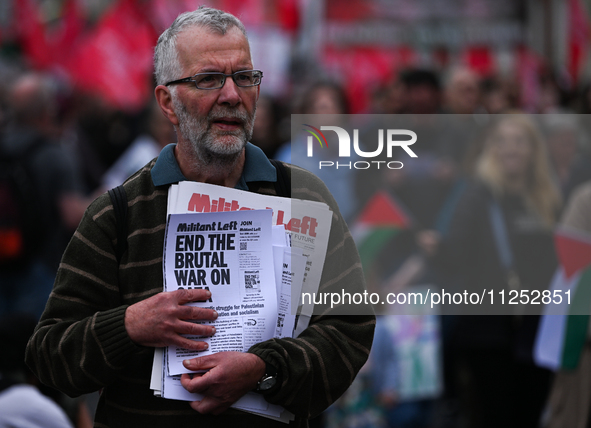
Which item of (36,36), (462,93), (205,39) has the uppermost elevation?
(36,36)

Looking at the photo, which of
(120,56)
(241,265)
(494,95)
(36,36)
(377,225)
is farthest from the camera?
(36,36)

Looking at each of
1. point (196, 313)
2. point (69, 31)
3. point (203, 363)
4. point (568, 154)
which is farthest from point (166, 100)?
point (69, 31)

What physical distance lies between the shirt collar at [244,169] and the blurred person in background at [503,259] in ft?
5.66

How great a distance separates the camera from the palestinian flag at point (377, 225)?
450 centimetres

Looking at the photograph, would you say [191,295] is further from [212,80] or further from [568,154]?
[568,154]

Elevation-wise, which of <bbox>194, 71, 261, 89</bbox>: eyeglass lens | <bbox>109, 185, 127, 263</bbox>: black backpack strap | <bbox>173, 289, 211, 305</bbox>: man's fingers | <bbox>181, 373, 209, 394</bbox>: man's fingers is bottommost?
<bbox>181, 373, 209, 394</bbox>: man's fingers

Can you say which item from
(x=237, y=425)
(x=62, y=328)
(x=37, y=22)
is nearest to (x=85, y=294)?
(x=62, y=328)

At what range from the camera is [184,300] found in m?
2.27

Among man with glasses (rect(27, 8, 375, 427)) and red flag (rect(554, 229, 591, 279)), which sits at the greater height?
red flag (rect(554, 229, 591, 279))

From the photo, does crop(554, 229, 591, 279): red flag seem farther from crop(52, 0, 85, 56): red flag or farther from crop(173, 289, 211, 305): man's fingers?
crop(52, 0, 85, 56): red flag

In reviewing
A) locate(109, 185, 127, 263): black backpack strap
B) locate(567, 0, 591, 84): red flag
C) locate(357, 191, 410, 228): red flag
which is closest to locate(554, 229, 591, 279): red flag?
locate(357, 191, 410, 228): red flag

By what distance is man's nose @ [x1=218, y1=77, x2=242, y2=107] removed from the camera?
7.84 ft

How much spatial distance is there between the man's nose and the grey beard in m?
0.03

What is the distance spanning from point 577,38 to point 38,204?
376 inches
